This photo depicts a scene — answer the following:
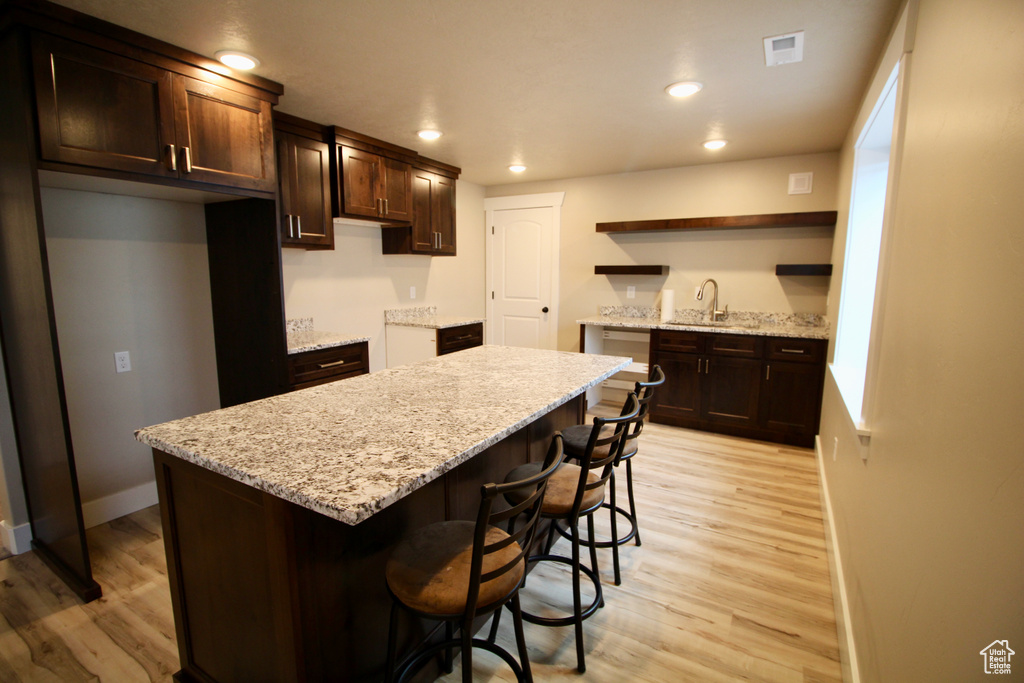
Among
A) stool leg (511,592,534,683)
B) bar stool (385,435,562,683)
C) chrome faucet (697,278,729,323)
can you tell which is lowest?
stool leg (511,592,534,683)

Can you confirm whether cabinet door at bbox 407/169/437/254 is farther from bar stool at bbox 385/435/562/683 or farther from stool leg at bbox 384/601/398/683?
stool leg at bbox 384/601/398/683

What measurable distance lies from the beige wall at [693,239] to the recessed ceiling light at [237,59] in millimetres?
3384

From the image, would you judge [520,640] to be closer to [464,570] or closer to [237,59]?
[464,570]

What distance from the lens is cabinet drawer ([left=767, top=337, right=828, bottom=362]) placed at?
3570 millimetres

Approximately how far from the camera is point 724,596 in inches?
80.4

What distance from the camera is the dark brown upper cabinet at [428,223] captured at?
13.7 feet

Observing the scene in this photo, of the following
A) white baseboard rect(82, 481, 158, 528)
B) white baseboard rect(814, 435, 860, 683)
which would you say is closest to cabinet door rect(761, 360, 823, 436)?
white baseboard rect(814, 435, 860, 683)

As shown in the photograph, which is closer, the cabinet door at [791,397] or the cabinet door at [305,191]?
the cabinet door at [305,191]

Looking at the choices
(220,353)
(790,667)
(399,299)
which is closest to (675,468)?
(790,667)

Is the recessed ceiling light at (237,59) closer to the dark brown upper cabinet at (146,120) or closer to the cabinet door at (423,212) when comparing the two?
the dark brown upper cabinet at (146,120)

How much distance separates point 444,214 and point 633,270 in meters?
1.94

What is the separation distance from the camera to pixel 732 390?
13.0 ft

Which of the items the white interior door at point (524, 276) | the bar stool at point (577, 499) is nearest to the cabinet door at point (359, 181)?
the white interior door at point (524, 276)

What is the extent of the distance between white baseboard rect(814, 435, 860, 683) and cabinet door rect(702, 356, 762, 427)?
1.11 meters
